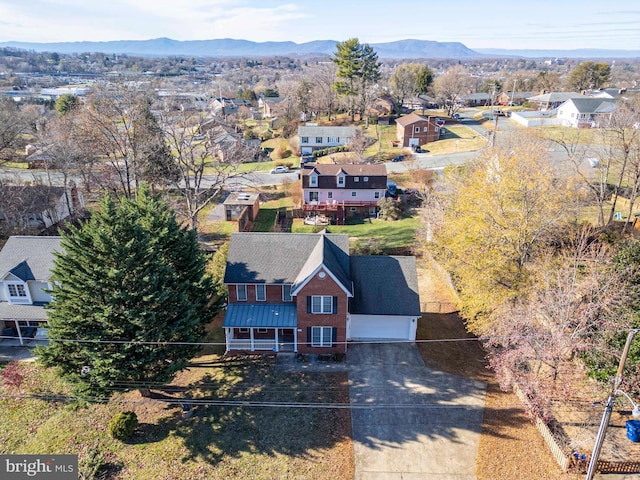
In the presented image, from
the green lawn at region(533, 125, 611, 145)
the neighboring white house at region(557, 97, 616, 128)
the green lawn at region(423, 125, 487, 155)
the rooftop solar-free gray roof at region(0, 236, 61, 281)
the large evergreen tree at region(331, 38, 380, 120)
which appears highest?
the large evergreen tree at region(331, 38, 380, 120)

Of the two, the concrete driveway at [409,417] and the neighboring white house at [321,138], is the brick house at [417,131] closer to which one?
the neighboring white house at [321,138]

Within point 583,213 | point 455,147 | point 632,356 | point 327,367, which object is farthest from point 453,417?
point 455,147

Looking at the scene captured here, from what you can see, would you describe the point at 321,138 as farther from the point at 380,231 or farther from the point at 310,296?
the point at 310,296

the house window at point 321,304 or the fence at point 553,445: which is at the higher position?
the house window at point 321,304

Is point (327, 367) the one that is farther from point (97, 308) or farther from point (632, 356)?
point (632, 356)

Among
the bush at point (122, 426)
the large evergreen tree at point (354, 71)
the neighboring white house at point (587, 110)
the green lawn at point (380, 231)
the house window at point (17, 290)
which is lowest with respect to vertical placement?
the bush at point (122, 426)

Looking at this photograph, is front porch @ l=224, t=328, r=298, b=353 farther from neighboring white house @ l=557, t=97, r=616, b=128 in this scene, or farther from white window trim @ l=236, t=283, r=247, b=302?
neighboring white house @ l=557, t=97, r=616, b=128

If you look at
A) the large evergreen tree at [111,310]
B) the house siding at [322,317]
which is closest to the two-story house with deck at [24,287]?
the large evergreen tree at [111,310]

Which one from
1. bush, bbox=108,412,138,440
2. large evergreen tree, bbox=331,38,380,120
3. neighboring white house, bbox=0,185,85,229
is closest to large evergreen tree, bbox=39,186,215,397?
bush, bbox=108,412,138,440
